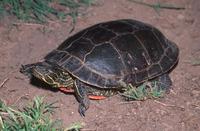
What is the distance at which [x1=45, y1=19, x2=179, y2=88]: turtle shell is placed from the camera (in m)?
4.65

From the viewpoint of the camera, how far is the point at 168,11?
6.33 m

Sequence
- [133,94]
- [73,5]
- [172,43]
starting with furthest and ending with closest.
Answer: [73,5] < [172,43] < [133,94]

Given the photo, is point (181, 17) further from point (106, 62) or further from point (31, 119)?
point (31, 119)

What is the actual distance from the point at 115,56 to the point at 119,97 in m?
0.51

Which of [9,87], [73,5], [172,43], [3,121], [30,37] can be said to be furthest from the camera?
[73,5]

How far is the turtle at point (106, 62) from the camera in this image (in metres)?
4.65

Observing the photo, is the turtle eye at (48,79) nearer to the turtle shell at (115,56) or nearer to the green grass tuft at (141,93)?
the turtle shell at (115,56)

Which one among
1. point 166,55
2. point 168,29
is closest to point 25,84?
point 166,55

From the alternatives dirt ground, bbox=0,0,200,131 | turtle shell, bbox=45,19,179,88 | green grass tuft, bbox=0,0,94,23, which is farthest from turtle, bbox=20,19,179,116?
green grass tuft, bbox=0,0,94,23

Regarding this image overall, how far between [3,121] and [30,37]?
1.80 m

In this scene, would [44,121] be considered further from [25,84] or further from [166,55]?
[166,55]

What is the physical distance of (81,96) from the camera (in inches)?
183

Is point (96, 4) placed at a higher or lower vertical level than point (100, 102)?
higher

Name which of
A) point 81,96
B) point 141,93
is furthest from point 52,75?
point 141,93
